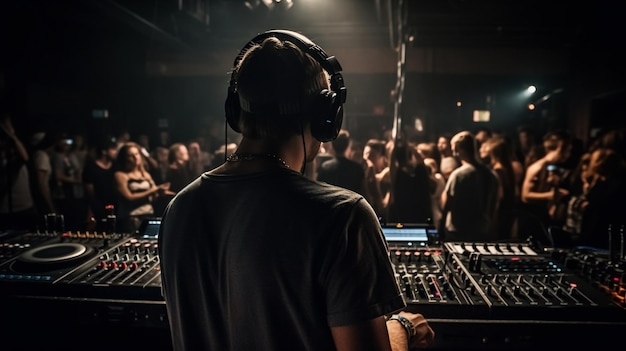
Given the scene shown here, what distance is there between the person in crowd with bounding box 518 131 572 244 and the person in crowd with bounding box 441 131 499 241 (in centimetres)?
82

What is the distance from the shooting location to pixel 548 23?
17.0 ft

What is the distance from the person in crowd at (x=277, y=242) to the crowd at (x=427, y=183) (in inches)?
93.4

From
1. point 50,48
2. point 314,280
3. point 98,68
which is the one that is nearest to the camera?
point 314,280

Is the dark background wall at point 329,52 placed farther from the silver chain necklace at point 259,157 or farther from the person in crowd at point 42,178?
the silver chain necklace at point 259,157

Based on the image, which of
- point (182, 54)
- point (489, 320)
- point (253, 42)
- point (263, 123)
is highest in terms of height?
point (182, 54)

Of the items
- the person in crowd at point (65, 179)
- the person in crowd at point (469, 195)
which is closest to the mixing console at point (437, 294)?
the person in crowd at point (469, 195)

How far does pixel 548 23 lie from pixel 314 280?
221 inches

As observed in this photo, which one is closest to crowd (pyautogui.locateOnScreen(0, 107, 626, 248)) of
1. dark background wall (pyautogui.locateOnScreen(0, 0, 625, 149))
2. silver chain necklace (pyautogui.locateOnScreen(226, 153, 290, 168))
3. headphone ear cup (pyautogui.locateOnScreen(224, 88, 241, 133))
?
dark background wall (pyautogui.locateOnScreen(0, 0, 625, 149))

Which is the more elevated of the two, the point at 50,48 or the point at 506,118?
the point at 50,48

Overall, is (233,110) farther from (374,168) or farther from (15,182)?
(15,182)

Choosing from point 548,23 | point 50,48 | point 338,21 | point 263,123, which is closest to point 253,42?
point 263,123

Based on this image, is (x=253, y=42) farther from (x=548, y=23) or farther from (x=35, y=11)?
(x=35, y=11)

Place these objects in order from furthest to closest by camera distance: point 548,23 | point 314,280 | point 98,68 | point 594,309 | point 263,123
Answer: point 98,68 < point 548,23 < point 594,309 < point 263,123 < point 314,280

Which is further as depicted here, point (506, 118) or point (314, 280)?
point (506, 118)
